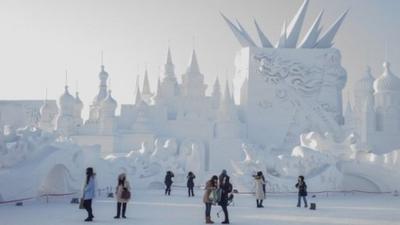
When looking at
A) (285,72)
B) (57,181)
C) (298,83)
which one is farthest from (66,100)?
(57,181)

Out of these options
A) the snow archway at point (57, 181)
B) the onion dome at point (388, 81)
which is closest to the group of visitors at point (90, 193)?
the snow archway at point (57, 181)

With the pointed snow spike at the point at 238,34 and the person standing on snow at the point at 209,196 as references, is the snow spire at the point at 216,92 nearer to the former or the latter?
the pointed snow spike at the point at 238,34

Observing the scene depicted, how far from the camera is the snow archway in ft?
59.0

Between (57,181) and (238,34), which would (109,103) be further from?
(57,181)

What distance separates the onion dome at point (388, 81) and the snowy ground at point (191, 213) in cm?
2149

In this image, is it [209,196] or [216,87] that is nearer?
[209,196]

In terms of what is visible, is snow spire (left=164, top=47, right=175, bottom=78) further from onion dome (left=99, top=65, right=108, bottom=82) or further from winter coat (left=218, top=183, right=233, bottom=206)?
winter coat (left=218, top=183, right=233, bottom=206)

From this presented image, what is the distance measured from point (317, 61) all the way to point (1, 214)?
31.6m

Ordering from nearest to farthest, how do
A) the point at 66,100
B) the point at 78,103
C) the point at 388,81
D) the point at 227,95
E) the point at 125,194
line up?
the point at 125,194 < the point at 388,81 < the point at 227,95 < the point at 66,100 < the point at 78,103

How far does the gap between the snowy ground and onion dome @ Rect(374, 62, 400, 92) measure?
21.5 metres

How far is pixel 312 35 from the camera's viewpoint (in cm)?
4188

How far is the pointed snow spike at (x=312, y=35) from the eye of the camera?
41.4 meters

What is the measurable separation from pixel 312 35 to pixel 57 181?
28.3 meters

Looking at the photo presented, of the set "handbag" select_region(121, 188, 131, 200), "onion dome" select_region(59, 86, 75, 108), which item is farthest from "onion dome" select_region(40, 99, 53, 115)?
"handbag" select_region(121, 188, 131, 200)
